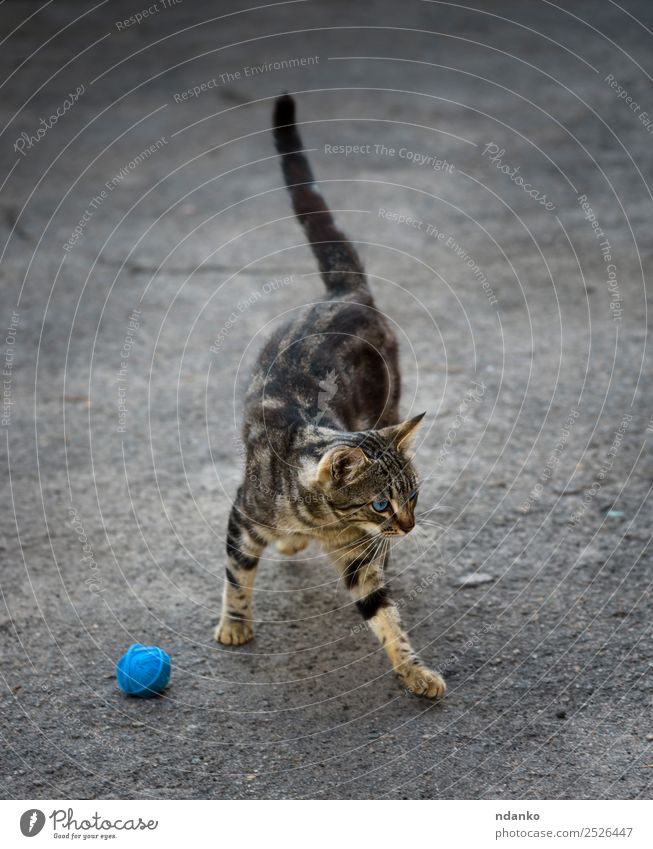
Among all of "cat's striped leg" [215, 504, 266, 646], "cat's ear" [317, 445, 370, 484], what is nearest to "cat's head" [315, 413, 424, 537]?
"cat's ear" [317, 445, 370, 484]

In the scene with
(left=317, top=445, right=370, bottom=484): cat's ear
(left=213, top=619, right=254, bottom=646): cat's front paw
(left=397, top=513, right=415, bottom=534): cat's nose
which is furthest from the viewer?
(left=213, top=619, right=254, bottom=646): cat's front paw

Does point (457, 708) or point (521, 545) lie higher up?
point (521, 545)

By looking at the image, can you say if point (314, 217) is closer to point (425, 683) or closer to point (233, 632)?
point (233, 632)

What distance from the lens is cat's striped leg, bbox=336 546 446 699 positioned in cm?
409

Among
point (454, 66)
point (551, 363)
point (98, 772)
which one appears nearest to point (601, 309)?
point (551, 363)

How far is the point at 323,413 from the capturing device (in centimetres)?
430

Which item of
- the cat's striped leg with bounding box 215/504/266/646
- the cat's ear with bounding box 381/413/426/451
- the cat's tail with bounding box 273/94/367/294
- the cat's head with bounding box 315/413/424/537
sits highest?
the cat's tail with bounding box 273/94/367/294

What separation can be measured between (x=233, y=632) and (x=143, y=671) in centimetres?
53

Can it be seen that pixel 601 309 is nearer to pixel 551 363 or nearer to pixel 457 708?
pixel 551 363

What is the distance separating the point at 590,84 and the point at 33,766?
10448mm

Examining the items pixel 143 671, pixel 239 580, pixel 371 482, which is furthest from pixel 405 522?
pixel 143 671

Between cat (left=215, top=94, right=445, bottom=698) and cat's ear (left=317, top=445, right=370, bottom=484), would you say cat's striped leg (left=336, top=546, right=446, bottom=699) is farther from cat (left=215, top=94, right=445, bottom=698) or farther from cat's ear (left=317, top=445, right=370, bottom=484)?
cat's ear (left=317, top=445, right=370, bottom=484)

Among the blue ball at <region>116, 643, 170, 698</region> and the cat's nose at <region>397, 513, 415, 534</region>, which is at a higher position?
the cat's nose at <region>397, 513, 415, 534</region>

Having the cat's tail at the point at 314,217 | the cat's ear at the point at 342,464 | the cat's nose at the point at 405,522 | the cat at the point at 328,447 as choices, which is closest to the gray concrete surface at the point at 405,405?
the cat at the point at 328,447
